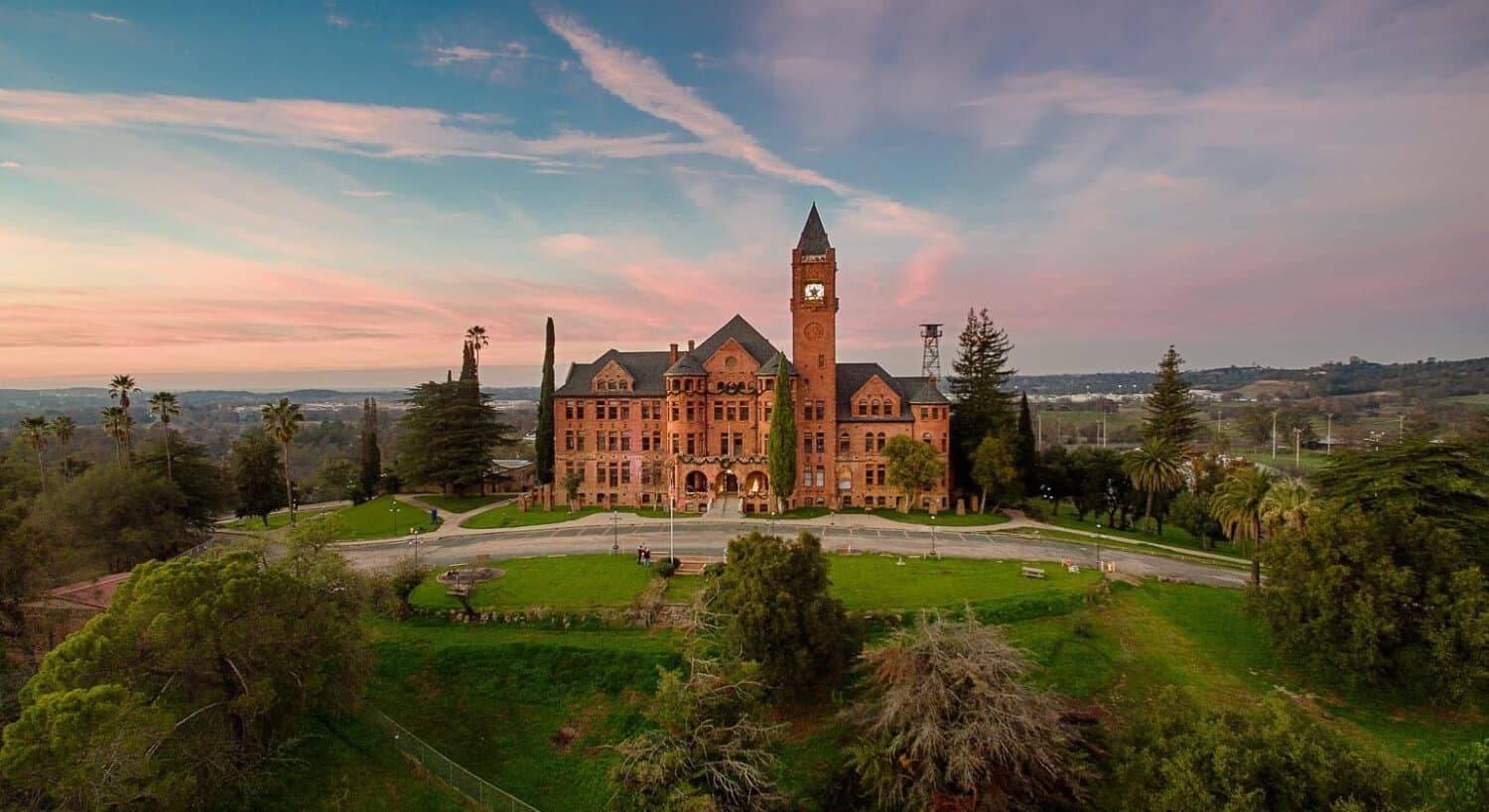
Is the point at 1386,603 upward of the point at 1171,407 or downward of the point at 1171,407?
downward

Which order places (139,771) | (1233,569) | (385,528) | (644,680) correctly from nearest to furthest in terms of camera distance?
1. (139,771)
2. (644,680)
3. (1233,569)
4. (385,528)

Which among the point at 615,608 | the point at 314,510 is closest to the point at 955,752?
the point at 615,608

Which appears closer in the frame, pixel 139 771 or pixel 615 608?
pixel 139 771

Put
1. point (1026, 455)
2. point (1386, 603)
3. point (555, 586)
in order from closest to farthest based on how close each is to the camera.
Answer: point (1386, 603)
point (555, 586)
point (1026, 455)

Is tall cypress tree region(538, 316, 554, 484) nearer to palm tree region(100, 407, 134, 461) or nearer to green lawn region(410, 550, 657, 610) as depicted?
green lawn region(410, 550, 657, 610)

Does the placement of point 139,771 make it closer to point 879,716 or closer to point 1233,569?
point 879,716

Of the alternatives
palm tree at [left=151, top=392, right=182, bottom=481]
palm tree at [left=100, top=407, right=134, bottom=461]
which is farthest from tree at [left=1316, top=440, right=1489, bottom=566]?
palm tree at [left=100, top=407, right=134, bottom=461]

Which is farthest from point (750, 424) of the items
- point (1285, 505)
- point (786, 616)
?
point (1285, 505)

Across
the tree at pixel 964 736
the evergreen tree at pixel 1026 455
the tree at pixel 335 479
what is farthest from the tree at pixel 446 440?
the tree at pixel 964 736

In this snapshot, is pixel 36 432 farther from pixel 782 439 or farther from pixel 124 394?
Result: pixel 782 439
